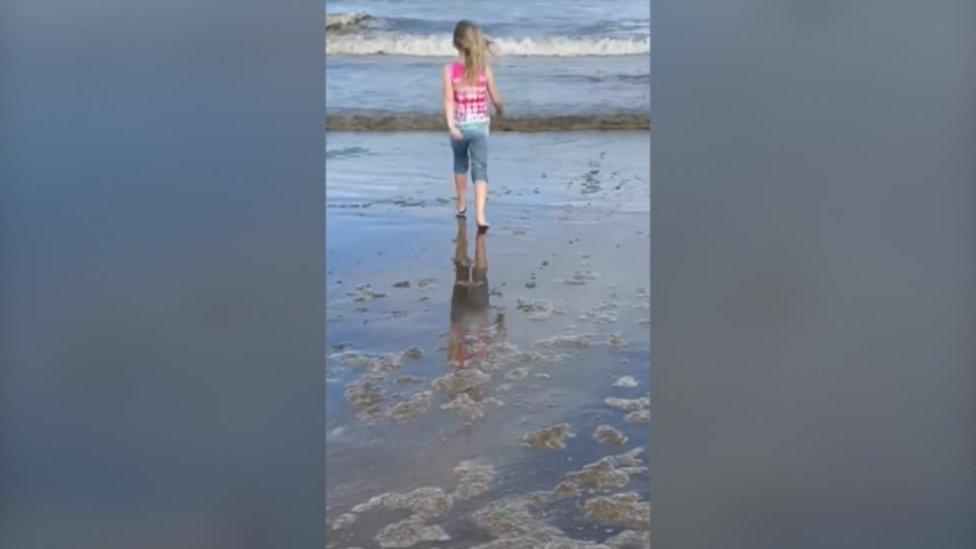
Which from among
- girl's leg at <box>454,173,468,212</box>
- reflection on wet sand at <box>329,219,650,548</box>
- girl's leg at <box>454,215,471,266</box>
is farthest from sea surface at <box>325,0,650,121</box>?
reflection on wet sand at <box>329,219,650,548</box>

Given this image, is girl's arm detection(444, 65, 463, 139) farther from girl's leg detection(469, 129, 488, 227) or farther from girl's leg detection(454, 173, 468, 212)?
girl's leg detection(454, 173, 468, 212)

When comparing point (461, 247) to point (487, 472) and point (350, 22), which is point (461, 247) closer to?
point (487, 472)

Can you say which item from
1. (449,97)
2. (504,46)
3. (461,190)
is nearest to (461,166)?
(461,190)

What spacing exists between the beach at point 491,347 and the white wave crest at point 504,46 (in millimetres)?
5632

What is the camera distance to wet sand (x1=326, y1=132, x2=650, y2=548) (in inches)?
121

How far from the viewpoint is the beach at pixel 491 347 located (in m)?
3.10

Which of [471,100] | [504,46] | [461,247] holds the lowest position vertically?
[461,247]

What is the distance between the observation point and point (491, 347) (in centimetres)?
445

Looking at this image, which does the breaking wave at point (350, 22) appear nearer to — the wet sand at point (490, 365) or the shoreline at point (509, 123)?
the shoreline at point (509, 123)

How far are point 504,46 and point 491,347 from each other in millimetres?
11359

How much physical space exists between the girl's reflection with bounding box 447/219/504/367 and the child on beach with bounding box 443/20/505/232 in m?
0.29
